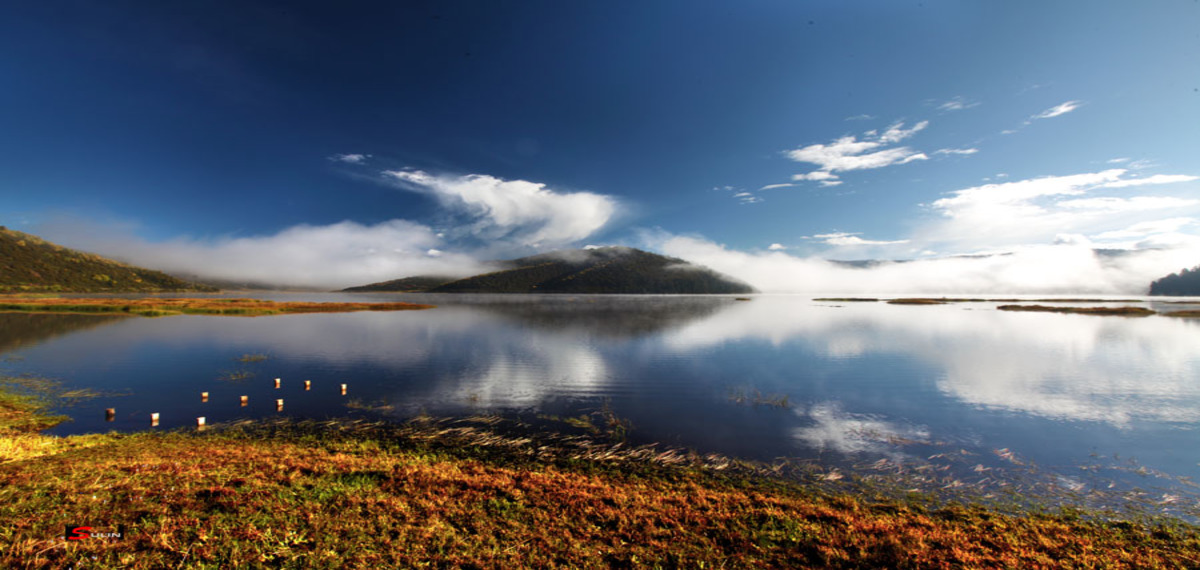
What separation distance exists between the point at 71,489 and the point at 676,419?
86.0ft

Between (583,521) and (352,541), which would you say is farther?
(583,521)

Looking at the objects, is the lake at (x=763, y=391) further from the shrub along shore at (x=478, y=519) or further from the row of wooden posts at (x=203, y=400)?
the shrub along shore at (x=478, y=519)

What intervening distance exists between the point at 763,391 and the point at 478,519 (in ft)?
89.3

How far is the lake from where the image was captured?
21.1 meters

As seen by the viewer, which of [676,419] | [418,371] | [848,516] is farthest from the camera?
[418,371]

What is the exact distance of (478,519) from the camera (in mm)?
12664

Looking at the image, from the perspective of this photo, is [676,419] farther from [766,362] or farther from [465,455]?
[766,362]

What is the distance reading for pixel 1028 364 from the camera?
4450 centimetres

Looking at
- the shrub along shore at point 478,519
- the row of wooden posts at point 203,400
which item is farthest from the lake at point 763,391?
the shrub along shore at point 478,519

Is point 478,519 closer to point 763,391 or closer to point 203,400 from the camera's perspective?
point 763,391

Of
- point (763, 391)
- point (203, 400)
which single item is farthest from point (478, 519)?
point (203, 400)

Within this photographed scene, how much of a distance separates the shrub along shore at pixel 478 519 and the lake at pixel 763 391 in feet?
15.2

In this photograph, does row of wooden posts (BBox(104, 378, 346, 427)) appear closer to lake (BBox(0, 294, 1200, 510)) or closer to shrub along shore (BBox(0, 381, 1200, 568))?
lake (BBox(0, 294, 1200, 510))

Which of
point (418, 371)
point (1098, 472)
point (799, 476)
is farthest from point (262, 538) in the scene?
point (1098, 472)
